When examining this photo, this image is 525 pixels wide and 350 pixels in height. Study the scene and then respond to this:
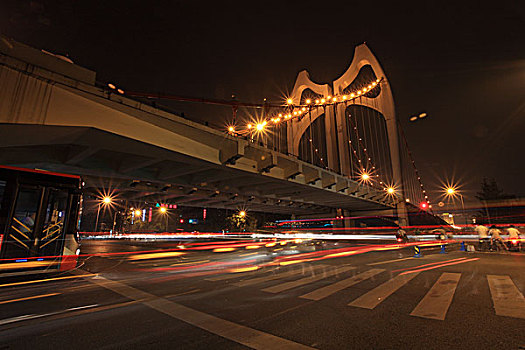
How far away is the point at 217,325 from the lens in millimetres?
4324

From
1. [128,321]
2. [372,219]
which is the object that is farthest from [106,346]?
[372,219]

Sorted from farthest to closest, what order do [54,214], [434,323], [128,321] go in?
1. [54,214]
2. [128,321]
3. [434,323]

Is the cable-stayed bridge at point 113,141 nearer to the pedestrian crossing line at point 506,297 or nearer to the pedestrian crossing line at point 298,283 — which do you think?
the pedestrian crossing line at point 298,283

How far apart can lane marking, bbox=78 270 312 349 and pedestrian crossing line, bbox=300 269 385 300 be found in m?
2.36

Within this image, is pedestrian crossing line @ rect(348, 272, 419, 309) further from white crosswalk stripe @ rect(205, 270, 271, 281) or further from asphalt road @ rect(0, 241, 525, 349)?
white crosswalk stripe @ rect(205, 270, 271, 281)

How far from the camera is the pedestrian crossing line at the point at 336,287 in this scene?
6.10 metres

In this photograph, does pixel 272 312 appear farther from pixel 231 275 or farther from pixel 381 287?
pixel 231 275

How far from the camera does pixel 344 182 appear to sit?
28781 millimetres

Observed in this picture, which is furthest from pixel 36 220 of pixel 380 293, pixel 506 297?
pixel 506 297

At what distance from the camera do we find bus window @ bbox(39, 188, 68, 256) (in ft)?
30.9

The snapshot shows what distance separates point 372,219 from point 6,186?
55.1 metres

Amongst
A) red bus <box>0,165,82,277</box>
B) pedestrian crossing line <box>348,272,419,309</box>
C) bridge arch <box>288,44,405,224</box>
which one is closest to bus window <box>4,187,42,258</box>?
red bus <box>0,165,82,277</box>

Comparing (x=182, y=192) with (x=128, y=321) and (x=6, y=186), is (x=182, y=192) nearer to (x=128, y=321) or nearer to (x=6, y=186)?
(x=6, y=186)

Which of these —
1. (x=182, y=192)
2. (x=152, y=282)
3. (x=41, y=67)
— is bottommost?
(x=152, y=282)
